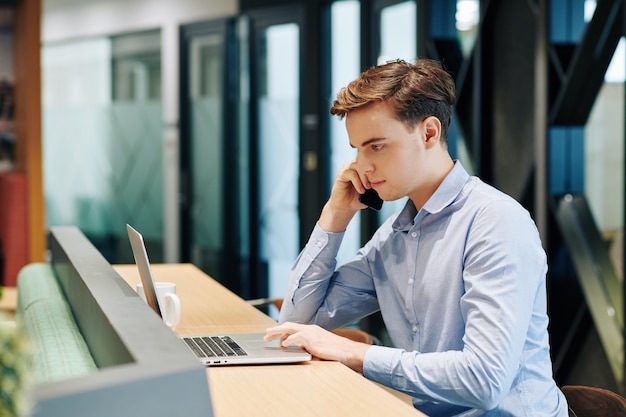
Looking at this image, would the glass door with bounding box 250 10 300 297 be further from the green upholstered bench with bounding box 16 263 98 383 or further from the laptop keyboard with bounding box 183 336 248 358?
the laptop keyboard with bounding box 183 336 248 358

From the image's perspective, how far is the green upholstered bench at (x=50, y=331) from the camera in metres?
1.54

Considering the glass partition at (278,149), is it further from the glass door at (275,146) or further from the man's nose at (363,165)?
the man's nose at (363,165)

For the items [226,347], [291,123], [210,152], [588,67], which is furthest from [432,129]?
[210,152]

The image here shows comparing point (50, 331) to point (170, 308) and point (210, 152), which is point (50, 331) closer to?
point (170, 308)

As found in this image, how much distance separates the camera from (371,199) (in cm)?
229

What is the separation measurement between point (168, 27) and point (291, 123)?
1925 mm

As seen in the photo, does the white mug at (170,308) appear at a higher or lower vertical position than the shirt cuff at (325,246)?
lower

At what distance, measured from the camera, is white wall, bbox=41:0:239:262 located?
7.48 m

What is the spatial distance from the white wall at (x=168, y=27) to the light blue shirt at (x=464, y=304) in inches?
212

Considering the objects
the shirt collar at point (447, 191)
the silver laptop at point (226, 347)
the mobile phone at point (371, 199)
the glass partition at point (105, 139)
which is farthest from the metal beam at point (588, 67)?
the glass partition at point (105, 139)

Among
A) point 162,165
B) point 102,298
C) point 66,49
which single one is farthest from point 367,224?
point 66,49

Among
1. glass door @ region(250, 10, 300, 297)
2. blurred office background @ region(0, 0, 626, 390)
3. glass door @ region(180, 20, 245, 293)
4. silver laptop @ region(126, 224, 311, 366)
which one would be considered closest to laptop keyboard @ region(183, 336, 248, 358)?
silver laptop @ region(126, 224, 311, 366)

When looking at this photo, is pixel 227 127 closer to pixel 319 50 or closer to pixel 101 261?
pixel 319 50

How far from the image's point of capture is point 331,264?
232 cm
